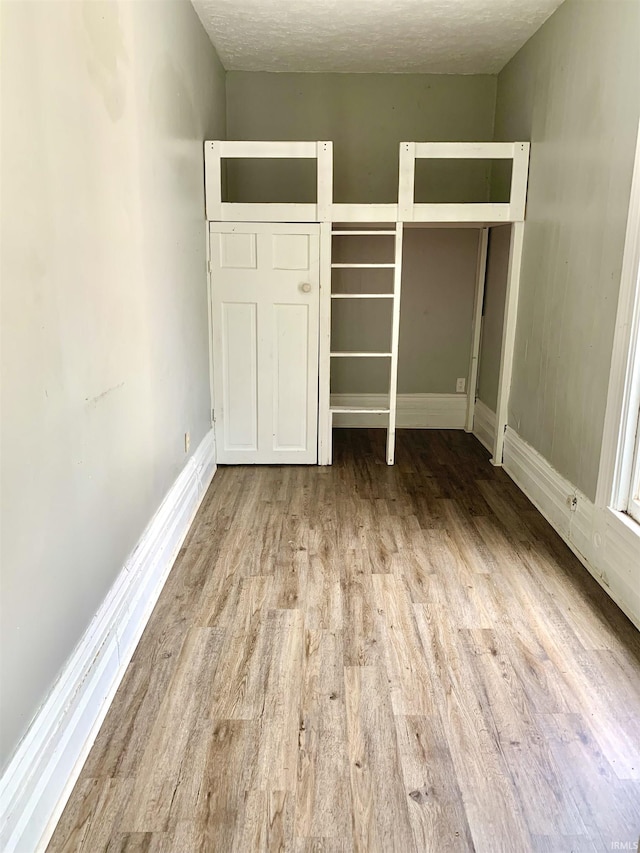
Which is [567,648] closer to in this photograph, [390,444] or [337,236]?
[390,444]

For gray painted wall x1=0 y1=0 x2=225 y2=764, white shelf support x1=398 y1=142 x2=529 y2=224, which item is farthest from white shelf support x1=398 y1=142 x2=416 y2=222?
gray painted wall x1=0 y1=0 x2=225 y2=764

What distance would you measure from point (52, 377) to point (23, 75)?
Answer: 72 cm

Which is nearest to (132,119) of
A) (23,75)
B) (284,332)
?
(23,75)

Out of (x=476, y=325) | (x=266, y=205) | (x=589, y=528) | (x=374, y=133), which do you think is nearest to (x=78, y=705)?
(x=589, y=528)

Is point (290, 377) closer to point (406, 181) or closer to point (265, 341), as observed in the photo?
point (265, 341)

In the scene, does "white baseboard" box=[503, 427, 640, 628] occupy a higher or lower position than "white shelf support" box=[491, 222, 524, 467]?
lower

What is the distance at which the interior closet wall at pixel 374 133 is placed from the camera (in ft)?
15.1

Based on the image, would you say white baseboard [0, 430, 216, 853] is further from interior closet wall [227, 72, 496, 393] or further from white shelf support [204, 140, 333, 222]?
interior closet wall [227, 72, 496, 393]

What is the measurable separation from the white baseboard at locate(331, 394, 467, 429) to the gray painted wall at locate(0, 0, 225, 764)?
8.20ft

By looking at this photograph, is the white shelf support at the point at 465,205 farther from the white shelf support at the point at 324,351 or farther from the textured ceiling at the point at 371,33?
the textured ceiling at the point at 371,33

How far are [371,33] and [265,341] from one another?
6.65ft

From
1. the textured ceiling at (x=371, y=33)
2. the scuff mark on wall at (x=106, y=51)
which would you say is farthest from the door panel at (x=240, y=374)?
the scuff mark on wall at (x=106, y=51)

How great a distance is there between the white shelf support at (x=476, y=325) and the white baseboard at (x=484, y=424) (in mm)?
64

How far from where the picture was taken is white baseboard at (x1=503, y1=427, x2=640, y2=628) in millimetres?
2465
